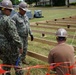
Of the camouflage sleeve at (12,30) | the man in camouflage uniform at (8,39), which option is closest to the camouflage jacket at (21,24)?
the man in camouflage uniform at (8,39)

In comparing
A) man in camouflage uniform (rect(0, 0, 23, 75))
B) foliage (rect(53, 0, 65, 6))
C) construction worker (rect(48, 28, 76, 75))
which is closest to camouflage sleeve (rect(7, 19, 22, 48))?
man in camouflage uniform (rect(0, 0, 23, 75))

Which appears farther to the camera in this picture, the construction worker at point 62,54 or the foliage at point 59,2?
the foliage at point 59,2

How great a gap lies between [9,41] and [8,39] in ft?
0.16

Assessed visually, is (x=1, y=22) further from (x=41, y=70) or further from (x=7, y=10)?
(x=41, y=70)

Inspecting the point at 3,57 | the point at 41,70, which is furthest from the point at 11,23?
the point at 41,70

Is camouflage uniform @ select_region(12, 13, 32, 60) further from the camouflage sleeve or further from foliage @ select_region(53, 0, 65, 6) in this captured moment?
foliage @ select_region(53, 0, 65, 6)

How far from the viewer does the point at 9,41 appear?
4281 millimetres

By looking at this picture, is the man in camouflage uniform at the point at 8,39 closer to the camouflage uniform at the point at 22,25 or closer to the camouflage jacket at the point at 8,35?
the camouflage jacket at the point at 8,35

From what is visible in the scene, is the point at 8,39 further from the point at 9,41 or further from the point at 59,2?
the point at 59,2

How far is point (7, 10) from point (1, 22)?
0.25 metres

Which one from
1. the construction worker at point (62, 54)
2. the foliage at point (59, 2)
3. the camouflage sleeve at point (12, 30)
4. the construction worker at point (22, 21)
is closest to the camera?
the construction worker at point (62, 54)

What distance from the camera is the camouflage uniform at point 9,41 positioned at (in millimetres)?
4066

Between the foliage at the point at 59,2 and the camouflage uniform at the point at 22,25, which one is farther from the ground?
the camouflage uniform at the point at 22,25

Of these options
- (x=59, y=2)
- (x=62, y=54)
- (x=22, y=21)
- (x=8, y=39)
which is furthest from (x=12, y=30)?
(x=59, y=2)
